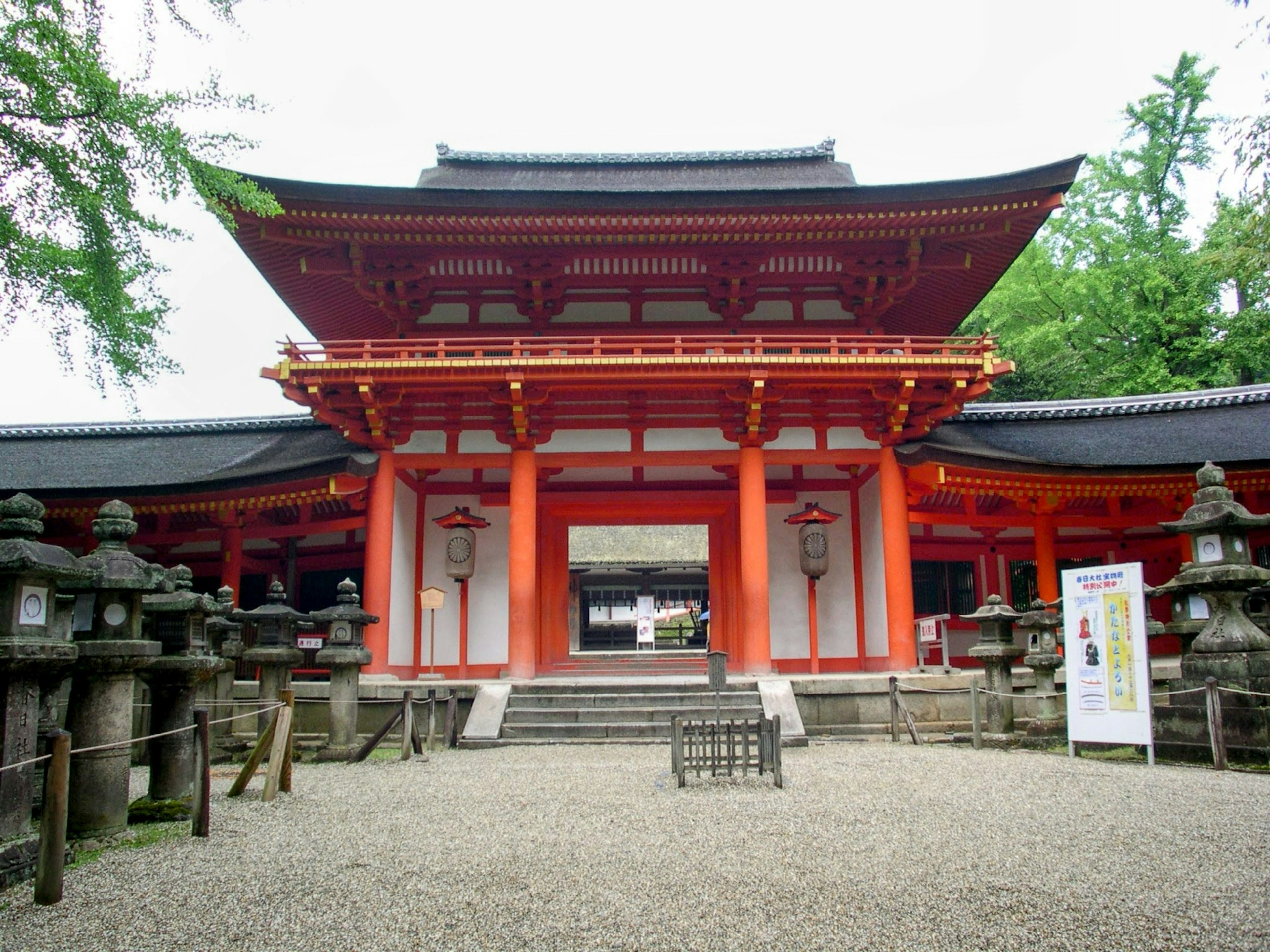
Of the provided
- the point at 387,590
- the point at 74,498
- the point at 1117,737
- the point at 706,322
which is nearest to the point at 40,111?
the point at 387,590

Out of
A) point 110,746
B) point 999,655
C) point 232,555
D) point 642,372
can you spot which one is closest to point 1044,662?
point 999,655

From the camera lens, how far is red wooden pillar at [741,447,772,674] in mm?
14188

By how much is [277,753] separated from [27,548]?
333 centimetres

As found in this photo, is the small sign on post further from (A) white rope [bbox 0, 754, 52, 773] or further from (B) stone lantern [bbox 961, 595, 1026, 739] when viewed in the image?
(A) white rope [bbox 0, 754, 52, 773]

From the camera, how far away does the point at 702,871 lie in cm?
545

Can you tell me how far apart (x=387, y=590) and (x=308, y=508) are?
159 inches

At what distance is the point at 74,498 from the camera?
15.8 metres

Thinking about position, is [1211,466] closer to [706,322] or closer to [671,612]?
[706,322]

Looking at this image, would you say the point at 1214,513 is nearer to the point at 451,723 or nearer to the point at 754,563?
the point at 754,563

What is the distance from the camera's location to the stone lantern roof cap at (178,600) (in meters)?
8.38

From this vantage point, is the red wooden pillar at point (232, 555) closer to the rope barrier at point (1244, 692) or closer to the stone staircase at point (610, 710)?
the stone staircase at point (610, 710)

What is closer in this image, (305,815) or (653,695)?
(305,815)

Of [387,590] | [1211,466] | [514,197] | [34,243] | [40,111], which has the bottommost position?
[387,590]

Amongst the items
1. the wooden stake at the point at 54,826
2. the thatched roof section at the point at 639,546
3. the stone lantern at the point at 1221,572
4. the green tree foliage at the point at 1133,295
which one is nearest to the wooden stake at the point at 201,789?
the wooden stake at the point at 54,826
